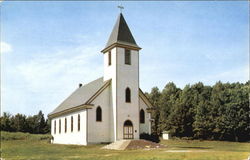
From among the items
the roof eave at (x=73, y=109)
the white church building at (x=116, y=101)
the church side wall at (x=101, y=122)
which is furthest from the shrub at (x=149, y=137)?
the roof eave at (x=73, y=109)

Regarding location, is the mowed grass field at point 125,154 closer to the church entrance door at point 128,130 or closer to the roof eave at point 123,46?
the church entrance door at point 128,130

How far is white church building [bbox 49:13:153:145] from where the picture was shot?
32.9m

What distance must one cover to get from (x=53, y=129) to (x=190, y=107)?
28.3 metres

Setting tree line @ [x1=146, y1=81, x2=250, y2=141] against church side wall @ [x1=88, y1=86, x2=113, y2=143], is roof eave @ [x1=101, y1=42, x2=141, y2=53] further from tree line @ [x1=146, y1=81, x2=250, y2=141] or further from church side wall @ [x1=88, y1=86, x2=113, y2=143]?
tree line @ [x1=146, y1=81, x2=250, y2=141]

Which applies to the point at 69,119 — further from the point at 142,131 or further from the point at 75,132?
the point at 142,131

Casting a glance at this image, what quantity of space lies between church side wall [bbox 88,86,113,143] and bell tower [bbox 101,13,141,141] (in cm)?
53

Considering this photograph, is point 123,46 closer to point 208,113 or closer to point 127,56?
point 127,56

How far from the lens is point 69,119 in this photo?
131 ft

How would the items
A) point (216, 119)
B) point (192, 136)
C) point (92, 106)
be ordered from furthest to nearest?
1. point (192, 136)
2. point (216, 119)
3. point (92, 106)

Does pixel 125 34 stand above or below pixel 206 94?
above

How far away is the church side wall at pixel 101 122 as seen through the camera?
108ft

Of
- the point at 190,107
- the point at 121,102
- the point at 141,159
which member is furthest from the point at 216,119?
the point at 141,159

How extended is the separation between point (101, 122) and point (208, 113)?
2883 cm

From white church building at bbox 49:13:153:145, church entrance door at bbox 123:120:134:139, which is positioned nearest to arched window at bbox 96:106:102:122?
white church building at bbox 49:13:153:145
